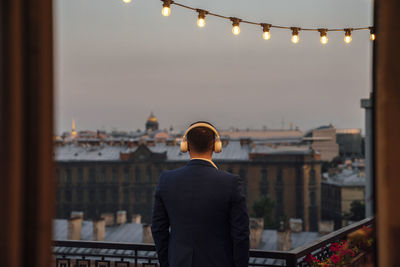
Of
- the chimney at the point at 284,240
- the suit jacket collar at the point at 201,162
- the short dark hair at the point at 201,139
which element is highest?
the short dark hair at the point at 201,139

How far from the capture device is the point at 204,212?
225cm

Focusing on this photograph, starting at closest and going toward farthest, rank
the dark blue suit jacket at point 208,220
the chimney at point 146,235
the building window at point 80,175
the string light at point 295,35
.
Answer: the dark blue suit jacket at point 208,220 → the string light at point 295,35 → the chimney at point 146,235 → the building window at point 80,175

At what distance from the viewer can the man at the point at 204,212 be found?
2232 mm

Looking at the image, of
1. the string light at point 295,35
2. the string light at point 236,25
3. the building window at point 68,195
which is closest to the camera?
the string light at point 236,25

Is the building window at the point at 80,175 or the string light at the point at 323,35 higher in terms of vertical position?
the string light at the point at 323,35

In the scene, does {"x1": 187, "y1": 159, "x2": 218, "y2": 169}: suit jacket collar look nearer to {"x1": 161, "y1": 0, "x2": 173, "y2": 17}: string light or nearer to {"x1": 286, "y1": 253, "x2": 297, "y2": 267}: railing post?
{"x1": 286, "y1": 253, "x2": 297, "y2": 267}: railing post

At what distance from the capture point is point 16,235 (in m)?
1.11

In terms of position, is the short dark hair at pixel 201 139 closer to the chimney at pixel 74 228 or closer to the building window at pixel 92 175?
the chimney at pixel 74 228

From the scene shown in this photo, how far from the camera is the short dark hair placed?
233 centimetres

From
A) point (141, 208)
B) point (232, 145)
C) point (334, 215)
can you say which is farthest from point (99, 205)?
point (334, 215)

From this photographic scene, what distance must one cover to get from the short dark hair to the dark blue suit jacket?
3.2 inches

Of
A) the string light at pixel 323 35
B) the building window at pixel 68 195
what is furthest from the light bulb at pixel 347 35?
the building window at pixel 68 195

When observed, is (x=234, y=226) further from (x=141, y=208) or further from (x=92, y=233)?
(x=141, y=208)

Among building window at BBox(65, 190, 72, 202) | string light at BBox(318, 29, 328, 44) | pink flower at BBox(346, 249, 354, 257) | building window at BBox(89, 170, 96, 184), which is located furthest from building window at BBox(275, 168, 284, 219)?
pink flower at BBox(346, 249, 354, 257)
